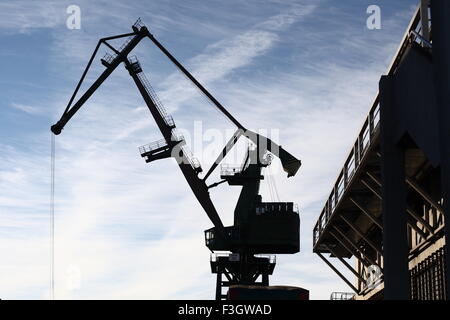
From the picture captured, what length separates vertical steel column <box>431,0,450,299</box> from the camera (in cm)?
1777

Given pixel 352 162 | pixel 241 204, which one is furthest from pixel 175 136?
pixel 352 162

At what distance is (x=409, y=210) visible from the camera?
34594 mm

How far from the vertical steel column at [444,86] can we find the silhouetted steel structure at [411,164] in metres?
0.02

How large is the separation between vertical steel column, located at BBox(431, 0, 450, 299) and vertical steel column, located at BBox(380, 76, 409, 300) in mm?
6082

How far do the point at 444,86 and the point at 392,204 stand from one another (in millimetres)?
Result: 7603

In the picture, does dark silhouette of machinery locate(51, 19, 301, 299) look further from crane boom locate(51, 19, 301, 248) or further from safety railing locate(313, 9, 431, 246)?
safety railing locate(313, 9, 431, 246)

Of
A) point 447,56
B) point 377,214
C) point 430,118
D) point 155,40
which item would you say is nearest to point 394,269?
point 430,118

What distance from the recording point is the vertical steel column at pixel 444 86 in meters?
17.8

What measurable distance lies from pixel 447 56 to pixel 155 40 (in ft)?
214

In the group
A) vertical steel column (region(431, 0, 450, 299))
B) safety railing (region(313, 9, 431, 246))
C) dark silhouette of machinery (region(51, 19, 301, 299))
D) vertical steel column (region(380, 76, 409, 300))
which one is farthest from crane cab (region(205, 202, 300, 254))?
vertical steel column (region(431, 0, 450, 299))

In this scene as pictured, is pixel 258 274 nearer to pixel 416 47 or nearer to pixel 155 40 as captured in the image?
pixel 155 40

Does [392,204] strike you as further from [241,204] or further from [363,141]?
[241,204]

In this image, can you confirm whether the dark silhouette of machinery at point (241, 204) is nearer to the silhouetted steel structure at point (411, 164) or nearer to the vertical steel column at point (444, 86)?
the silhouetted steel structure at point (411, 164)

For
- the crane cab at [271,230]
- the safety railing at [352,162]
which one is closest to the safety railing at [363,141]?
the safety railing at [352,162]
